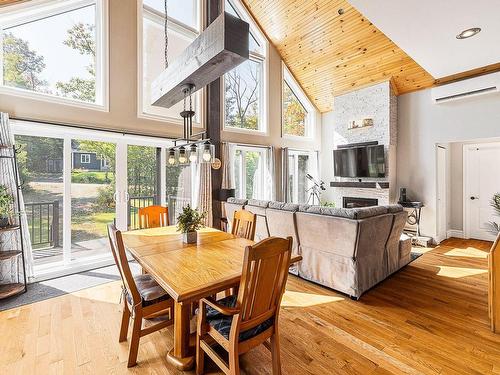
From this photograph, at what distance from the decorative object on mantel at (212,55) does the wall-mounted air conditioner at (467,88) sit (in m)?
5.15

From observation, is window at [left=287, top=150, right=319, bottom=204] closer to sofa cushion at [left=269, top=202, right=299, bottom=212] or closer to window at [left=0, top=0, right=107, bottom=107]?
sofa cushion at [left=269, top=202, right=299, bottom=212]

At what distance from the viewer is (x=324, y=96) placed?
22.6 feet

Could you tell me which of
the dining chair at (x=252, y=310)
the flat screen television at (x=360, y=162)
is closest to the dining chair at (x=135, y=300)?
the dining chair at (x=252, y=310)

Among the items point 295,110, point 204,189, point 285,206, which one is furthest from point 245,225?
point 295,110

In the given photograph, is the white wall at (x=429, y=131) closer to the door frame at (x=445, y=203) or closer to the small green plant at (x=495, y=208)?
the door frame at (x=445, y=203)

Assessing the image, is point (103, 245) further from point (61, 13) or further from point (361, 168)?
point (361, 168)

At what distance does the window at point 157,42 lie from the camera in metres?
4.41

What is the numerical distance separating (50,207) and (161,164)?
5.77 feet

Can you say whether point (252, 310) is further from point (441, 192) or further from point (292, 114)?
point (292, 114)

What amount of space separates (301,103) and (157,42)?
420 centimetres

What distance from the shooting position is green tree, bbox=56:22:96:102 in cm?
375

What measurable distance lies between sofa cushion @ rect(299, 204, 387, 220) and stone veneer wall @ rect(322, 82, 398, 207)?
117 inches

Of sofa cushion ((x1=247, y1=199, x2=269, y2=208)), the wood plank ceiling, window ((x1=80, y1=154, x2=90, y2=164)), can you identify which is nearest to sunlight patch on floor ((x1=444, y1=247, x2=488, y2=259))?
the wood plank ceiling

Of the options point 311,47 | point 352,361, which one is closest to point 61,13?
point 311,47
